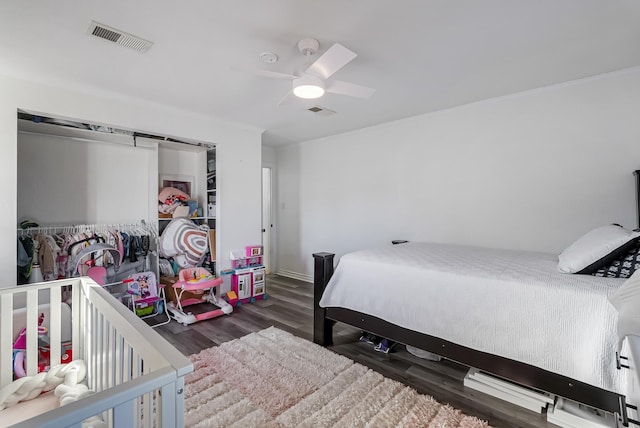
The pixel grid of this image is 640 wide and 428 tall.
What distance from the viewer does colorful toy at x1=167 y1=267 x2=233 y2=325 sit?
3.22 m

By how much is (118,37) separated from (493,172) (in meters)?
3.51

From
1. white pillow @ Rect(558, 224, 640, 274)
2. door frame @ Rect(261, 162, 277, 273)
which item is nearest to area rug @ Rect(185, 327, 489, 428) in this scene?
white pillow @ Rect(558, 224, 640, 274)

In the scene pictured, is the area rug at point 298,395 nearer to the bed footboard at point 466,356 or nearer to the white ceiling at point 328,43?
the bed footboard at point 466,356

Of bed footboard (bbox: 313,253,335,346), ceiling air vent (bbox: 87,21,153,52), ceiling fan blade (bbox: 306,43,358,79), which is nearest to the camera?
ceiling fan blade (bbox: 306,43,358,79)

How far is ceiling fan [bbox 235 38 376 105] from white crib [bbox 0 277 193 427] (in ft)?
5.51

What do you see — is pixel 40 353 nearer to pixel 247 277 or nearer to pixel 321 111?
pixel 247 277

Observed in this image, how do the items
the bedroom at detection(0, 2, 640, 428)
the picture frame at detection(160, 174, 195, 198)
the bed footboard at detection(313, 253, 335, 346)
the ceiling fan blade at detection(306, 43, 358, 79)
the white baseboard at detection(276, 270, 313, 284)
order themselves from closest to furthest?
1. the ceiling fan blade at detection(306, 43, 358, 79)
2. the bedroom at detection(0, 2, 640, 428)
3. the bed footboard at detection(313, 253, 335, 346)
4. the picture frame at detection(160, 174, 195, 198)
5. the white baseboard at detection(276, 270, 313, 284)

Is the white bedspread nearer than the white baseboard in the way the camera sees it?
Yes

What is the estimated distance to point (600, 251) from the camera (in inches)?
65.4

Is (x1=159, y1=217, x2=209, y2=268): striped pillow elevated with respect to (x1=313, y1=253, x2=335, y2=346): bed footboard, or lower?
elevated

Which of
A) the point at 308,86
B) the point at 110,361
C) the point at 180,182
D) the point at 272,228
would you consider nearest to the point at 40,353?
the point at 110,361

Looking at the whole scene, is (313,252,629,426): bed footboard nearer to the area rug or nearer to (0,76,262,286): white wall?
the area rug

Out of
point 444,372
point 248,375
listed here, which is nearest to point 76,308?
point 248,375

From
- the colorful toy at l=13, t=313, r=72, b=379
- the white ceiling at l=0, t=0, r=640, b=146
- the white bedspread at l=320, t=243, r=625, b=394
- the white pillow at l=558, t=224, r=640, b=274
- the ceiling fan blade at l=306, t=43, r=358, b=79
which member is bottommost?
the colorful toy at l=13, t=313, r=72, b=379
